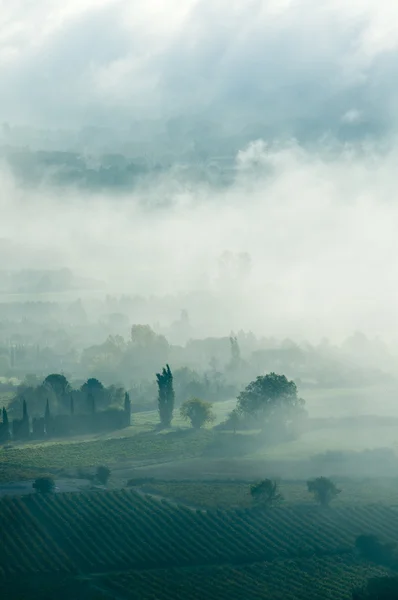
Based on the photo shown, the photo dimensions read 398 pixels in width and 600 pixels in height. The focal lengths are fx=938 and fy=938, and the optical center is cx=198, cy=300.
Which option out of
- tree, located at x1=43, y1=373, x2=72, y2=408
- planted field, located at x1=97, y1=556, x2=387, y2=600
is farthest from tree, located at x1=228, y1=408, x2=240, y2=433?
planted field, located at x1=97, y1=556, x2=387, y2=600

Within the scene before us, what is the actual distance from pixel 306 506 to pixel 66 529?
29.0 meters

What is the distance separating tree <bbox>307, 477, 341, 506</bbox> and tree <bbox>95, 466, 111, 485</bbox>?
29.0 meters

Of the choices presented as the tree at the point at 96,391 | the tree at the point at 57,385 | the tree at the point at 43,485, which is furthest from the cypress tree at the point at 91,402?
the tree at the point at 43,485

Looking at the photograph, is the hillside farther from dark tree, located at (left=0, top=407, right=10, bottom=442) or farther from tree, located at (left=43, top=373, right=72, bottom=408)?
tree, located at (left=43, top=373, right=72, bottom=408)

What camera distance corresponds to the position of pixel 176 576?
3605 inches

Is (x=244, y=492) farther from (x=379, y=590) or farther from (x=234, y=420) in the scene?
(x=234, y=420)

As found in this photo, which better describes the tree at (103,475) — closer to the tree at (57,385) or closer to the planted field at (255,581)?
the planted field at (255,581)

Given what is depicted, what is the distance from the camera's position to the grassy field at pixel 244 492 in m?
114

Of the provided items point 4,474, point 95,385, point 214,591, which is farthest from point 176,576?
point 95,385

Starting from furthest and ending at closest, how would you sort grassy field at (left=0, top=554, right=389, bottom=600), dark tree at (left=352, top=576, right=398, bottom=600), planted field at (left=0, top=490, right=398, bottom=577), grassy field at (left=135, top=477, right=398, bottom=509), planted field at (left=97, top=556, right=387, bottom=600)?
grassy field at (left=135, top=477, right=398, bottom=509) < planted field at (left=0, top=490, right=398, bottom=577) < planted field at (left=97, top=556, right=387, bottom=600) < grassy field at (left=0, top=554, right=389, bottom=600) < dark tree at (left=352, top=576, right=398, bottom=600)

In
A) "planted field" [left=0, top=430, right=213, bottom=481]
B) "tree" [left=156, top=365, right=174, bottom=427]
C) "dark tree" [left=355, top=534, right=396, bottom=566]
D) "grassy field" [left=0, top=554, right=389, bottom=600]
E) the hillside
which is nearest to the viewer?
"grassy field" [left=0, top=554, right=389, bottom=600]

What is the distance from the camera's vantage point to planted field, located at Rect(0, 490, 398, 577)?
95.5m

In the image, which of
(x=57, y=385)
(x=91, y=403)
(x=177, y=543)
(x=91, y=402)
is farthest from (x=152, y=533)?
(x=57, y=385)

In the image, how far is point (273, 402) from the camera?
163250mm
